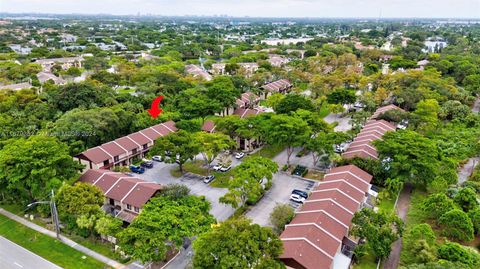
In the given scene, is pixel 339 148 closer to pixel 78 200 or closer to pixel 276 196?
pixel 276 196

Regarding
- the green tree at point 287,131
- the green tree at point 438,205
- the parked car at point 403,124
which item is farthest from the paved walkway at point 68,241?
the parked car at point 403,124

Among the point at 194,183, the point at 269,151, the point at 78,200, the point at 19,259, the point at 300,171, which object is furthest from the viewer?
the point at 269,151

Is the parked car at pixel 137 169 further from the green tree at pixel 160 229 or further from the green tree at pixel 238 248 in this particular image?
the green tree at pixel 238 248

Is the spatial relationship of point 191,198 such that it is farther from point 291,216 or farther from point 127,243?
point 291,216

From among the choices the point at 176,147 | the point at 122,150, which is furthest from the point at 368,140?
the point at 122,150

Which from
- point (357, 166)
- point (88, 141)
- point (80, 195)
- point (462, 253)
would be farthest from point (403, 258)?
point (88, 141)

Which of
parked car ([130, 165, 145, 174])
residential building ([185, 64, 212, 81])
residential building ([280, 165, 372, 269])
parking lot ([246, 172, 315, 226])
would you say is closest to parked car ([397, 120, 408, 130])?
parking lot ([246, 172, 315, 226])
